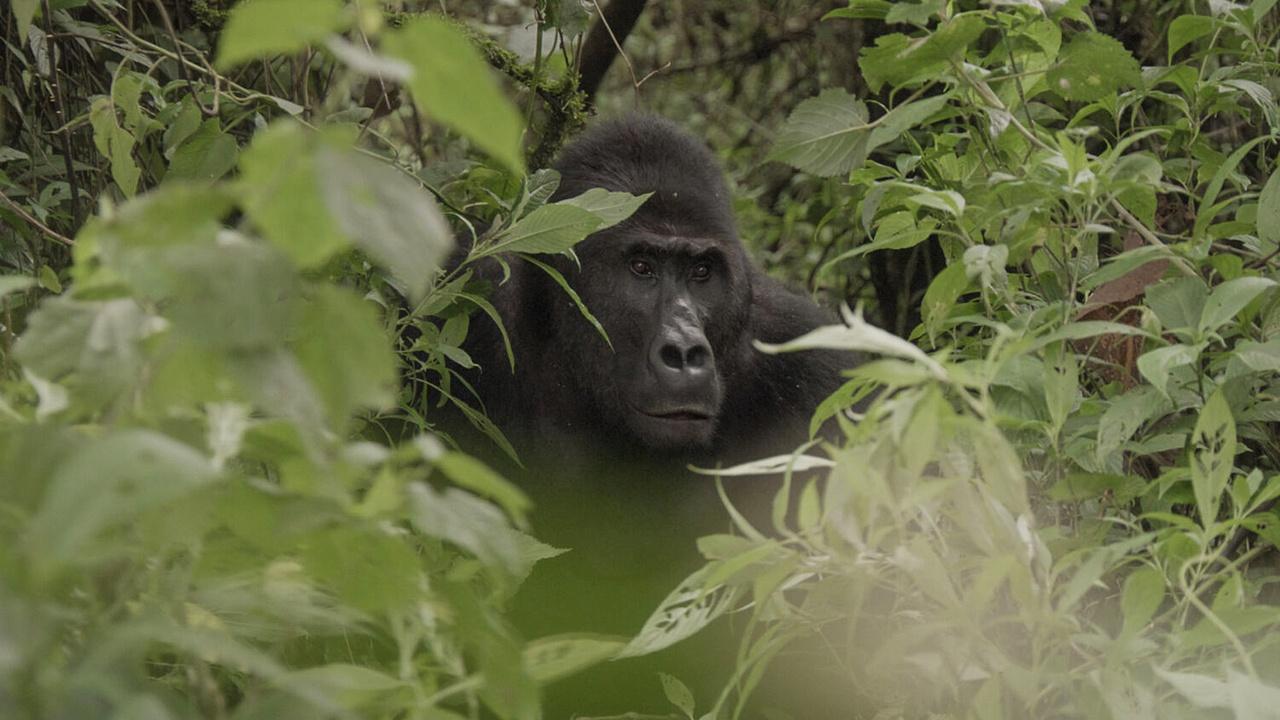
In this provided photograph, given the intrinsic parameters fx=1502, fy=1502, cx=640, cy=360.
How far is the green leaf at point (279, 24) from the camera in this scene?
86 cm

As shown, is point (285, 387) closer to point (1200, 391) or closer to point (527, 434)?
point (1200, 391)

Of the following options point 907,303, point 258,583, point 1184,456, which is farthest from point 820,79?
point 258,583

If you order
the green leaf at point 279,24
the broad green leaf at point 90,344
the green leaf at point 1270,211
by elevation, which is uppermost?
the green leaf at point 279,24

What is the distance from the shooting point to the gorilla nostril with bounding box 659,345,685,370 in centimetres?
308

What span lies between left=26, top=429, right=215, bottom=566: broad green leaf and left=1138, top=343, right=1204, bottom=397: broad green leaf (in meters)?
1.27

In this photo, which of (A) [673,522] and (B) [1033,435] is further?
(A) [673,522]

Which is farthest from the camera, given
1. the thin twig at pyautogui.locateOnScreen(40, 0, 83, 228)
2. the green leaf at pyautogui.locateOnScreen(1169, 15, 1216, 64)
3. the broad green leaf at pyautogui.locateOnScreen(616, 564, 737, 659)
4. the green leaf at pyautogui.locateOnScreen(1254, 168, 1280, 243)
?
the thin twig at pyautogui.locateOnScreen(40, 0, 83, 228)

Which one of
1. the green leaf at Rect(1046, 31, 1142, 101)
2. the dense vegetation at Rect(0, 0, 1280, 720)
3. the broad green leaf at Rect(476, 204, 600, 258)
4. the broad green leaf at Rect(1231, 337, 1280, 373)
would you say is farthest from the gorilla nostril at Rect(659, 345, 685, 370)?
the broad green leaf at Rect(1231, 337, 1280, 373)

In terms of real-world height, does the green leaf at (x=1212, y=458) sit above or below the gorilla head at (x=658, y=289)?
above

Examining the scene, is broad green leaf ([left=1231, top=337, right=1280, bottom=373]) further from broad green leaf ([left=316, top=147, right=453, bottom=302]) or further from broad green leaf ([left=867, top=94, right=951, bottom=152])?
broad green leaf ([left=316, top=147, right=453, bottom=302])

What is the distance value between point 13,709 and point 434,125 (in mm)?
4070

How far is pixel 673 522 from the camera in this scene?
346 centimetres

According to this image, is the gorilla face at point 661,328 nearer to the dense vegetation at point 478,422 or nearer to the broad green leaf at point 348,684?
the dense vegetation at point 478,422

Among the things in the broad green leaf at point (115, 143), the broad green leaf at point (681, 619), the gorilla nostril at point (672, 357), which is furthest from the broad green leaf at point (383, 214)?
the gorilla nostril at point (672, 357)
